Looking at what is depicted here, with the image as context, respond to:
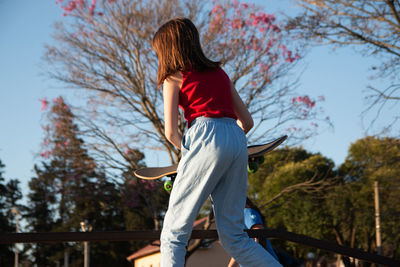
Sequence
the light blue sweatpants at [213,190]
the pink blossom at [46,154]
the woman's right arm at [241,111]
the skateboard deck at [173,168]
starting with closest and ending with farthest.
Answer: the light blue sweatpants at [213,190], the woman's right arm at [241,111], the skateboard deck at [173,168], the pink blossom at [46,154]

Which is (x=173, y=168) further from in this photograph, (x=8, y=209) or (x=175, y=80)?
(x=8, y=209)

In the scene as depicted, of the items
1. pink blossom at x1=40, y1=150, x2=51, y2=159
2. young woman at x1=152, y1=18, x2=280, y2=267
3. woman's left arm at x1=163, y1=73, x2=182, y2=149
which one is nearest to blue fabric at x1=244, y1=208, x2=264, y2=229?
young woman at x1=152, y1=18, x2=280, y2=267

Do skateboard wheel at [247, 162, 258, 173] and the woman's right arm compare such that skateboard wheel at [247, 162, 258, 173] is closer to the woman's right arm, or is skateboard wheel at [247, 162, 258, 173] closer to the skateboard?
the skateboard

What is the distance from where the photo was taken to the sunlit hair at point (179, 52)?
104 inches

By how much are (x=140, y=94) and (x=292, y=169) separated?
23.8 meters

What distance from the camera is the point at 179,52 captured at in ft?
8.73

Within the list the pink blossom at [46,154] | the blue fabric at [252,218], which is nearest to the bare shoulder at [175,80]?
the blue fabric at [252,218]

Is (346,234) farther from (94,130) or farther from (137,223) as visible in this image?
(94,130)

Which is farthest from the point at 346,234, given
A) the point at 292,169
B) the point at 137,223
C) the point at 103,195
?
the point at 103,195

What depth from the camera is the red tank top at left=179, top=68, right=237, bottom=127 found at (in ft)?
8.66

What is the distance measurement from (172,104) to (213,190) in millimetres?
505

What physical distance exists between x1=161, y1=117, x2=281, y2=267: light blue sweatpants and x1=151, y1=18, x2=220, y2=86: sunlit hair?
1.00 ft

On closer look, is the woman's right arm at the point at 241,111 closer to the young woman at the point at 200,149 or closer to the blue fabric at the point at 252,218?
the young woman at the point at 200,149

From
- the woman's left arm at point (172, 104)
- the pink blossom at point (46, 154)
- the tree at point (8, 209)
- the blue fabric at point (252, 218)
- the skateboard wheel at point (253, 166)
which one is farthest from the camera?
the tree at point (8, 209)
